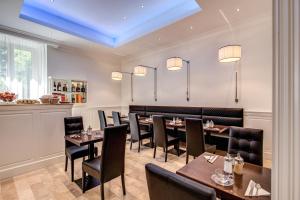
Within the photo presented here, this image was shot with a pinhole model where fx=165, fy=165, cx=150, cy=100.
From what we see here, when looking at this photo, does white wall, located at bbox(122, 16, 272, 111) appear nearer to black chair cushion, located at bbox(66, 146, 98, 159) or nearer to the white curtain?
black chair cushion, located at bbox(66, 146, 98, 159)

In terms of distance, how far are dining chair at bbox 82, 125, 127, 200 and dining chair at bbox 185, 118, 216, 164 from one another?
4.62ft

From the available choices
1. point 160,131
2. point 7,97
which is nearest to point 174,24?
point 160,131

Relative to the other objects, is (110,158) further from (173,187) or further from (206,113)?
(206,113)

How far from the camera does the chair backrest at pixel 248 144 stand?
187 centimetres

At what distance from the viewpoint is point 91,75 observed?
649cm

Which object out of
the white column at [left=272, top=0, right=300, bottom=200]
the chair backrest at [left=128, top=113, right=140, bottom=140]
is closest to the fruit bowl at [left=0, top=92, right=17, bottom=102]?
the chair backrest at [left=128, top=113, right=140, bottom=140]

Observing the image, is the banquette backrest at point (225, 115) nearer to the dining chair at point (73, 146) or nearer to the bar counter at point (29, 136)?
the dining chair at point (73, 146)

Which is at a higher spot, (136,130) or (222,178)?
(222,178)

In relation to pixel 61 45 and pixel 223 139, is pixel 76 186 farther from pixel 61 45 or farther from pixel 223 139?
pixel 61 45

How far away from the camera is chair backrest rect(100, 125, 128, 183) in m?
2.14

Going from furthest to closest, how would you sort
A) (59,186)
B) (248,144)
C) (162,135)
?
1. (162,135)
2. (59,186)
3. (248,144)

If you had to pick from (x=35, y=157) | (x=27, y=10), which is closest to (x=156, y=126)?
(x=35, y=157)

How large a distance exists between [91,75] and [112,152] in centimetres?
491

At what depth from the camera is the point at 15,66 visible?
450 centimetres
